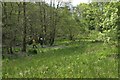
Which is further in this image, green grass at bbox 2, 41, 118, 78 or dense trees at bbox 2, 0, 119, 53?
dense trees at bbox 2, 0, 119, 53

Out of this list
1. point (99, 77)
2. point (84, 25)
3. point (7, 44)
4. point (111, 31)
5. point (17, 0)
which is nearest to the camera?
→ point (99, 77)

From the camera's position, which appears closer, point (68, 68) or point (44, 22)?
point (68, 68)

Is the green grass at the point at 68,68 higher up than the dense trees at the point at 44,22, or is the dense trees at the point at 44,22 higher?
the dense trees at the point at 44,22

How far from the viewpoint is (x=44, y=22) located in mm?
59406

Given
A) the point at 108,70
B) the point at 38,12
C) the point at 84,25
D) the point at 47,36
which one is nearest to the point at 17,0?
the point at 38,12

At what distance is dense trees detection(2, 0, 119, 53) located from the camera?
2966cm

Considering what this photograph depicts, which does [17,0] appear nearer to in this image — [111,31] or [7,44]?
[7,44]

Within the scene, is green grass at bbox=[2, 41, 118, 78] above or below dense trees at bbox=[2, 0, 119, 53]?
below

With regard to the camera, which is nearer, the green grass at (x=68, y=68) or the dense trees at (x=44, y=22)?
the green grass at (x=68, y=68)

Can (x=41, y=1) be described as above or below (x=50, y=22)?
above

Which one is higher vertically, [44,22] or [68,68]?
[44,22]

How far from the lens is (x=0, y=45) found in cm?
3644

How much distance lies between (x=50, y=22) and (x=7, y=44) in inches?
1145

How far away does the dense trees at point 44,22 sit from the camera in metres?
29.7
